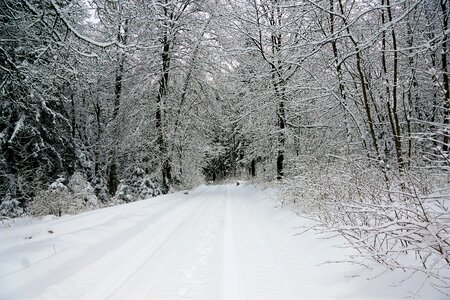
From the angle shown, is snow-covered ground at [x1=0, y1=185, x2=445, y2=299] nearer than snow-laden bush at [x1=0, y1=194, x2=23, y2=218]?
Yes

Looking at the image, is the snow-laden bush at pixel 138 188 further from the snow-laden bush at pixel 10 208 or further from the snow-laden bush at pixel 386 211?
the snow-laden bush at pixel 386 211

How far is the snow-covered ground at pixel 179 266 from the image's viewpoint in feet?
10.2

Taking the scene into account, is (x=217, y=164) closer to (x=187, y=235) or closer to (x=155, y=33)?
(x=155, y=33)

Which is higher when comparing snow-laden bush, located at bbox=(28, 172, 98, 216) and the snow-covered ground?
snow-laden bush, located at bbox=(28, 172, 98, 216)

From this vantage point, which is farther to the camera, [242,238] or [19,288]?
[242,238]

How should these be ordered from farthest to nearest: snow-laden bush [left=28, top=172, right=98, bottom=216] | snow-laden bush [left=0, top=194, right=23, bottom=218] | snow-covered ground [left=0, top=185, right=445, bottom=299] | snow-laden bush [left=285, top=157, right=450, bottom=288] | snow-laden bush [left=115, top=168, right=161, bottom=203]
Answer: snow-laden bush [left=115, top=168, right=161, bottom=203] < snow-laden bush [left=0, top=194, right=23, bottom=218] < snow-laden bush [left=28, top=172, right=98, bottom=216] < snow-covered ground [left=0, top=185, right=445, bottom=299] < snow-laden bush [left=285, top=157, right=450, bottom=288]

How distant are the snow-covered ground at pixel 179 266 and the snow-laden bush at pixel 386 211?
29 cm

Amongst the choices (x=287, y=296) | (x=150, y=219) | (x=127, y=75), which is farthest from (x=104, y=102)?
(x=287, y=296)

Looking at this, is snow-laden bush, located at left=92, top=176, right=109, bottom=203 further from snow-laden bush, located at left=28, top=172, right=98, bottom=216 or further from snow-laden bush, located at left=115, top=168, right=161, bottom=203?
snow-laden bush, located at left=28, top=172, right=98, bottom=216

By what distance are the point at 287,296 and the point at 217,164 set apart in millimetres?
49010

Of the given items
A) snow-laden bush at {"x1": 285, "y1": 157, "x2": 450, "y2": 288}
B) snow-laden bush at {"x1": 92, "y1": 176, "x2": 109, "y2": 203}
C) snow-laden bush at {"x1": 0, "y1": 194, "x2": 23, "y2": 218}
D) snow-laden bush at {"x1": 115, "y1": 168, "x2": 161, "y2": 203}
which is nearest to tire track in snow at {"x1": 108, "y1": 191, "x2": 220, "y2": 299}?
snow-laden bush at {"x1": 285, "y1": 157, "x2": 450, "y2": 288}

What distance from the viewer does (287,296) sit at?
125 inches

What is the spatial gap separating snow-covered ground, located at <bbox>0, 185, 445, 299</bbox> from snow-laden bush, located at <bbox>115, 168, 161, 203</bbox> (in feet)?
28.9

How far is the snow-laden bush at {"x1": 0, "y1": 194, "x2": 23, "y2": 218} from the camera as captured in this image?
10973 millimetres
